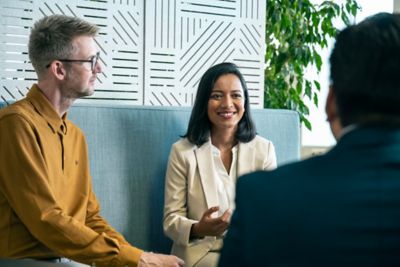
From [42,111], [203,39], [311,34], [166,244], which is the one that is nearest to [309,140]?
[311,34]

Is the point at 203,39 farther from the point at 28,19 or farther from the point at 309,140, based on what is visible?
the point at 309,140

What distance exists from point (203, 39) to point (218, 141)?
77 centimetres

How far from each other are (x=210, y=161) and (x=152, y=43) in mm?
829

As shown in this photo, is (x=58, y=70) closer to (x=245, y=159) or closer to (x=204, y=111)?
(x=204, y=111)

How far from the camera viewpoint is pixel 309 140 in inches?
250

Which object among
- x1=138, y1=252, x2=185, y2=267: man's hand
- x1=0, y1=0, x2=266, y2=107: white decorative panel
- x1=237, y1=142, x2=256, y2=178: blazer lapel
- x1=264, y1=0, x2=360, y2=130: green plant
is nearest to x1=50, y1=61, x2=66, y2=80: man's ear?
x1=0, y1=0, x2=266, y2=107: white decorative panel

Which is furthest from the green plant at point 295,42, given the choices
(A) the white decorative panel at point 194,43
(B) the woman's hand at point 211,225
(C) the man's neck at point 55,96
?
(C) the man's neck at point 55,96

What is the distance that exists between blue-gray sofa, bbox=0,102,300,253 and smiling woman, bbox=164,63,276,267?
15cm

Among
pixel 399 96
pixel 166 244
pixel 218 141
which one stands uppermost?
pixel 399 96

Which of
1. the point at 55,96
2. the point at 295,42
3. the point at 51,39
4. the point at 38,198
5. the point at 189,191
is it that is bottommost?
the point at 189,191

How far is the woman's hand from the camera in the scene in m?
3.31

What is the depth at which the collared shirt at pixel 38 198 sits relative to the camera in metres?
2.67

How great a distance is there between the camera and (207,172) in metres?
3.64

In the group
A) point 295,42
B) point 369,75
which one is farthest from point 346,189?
point 295,42
